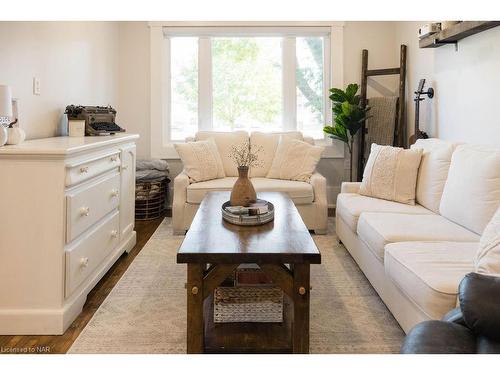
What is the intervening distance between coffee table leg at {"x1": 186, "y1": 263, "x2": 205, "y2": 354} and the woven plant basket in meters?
0.24

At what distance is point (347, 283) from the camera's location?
2.80 metres

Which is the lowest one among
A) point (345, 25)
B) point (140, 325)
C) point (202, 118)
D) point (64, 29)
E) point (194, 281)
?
point (140, 325)

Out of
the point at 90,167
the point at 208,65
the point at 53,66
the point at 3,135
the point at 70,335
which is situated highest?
the point at 208,65

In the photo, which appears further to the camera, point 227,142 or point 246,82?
point 246,82

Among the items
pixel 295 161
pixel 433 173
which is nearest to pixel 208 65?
pixel 295 161

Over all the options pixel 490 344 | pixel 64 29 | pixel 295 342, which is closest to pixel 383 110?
pixel 64 29

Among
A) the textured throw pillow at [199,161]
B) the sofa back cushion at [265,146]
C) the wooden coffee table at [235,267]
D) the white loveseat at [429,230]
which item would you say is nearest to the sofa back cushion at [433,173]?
the white loveseat at [429,230]

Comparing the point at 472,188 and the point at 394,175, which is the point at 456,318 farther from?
the point at 394,175

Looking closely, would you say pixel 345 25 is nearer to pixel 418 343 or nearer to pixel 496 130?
pixel 496 130

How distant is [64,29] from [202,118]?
199 centimetres

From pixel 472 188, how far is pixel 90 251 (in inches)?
88.2

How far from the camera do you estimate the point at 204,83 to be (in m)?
5.11

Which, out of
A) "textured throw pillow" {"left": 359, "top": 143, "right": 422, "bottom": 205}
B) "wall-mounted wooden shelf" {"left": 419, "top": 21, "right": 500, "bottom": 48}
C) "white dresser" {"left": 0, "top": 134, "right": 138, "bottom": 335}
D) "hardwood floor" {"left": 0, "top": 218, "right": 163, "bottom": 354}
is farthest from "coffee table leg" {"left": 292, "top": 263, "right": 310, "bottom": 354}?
"wall-mounted wooden shelf" {"left": 419, "top": 21, "right": 500, "bottom": 48}
